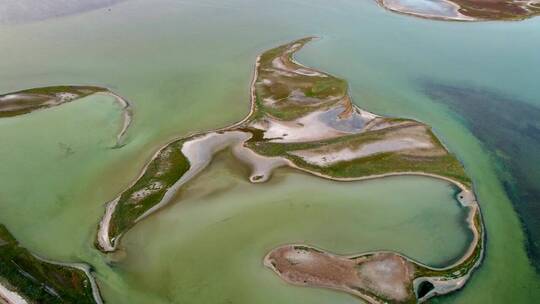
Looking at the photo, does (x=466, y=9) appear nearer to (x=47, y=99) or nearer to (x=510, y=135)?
(x=510, y=135)

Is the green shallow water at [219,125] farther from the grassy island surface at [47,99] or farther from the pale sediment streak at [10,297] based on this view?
the pale sediment streak at [10,297]

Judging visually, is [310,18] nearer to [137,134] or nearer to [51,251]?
[137,134]

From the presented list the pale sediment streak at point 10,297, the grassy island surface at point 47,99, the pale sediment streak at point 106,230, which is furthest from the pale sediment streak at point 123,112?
the pale sediment streak at point 10,297

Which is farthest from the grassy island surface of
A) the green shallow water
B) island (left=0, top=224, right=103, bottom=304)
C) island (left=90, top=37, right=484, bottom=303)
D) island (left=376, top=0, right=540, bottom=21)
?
island (left=376, top=0, right=540, bottom=21)

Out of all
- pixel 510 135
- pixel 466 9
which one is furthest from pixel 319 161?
pixel 466 9

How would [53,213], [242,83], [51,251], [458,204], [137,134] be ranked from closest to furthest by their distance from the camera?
[51,251], [53,213], [458,204], [137,134], [242,83]

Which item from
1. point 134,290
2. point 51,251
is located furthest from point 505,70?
point 51,251
